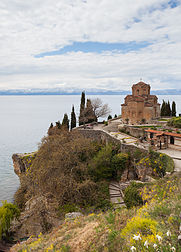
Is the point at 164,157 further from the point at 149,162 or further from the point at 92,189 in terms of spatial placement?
the point at 92,189

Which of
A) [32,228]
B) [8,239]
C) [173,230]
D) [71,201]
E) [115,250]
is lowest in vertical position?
[8,239]

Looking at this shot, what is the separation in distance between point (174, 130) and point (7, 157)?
32.8 m

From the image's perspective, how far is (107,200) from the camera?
48.1 feet

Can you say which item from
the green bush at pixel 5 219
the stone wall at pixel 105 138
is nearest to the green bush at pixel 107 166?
the stone wall at pixel 105 138

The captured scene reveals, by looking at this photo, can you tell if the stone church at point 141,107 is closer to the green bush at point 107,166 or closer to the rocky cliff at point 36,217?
the green bush at point 107,166

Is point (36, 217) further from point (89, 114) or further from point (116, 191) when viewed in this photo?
point (89, 114)

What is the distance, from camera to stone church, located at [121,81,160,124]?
93.8 feet

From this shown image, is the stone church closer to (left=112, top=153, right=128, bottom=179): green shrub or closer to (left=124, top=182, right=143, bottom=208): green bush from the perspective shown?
(left=112, top=153, right=128, bottom=179): green shrub

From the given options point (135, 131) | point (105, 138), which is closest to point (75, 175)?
point (105, 138)

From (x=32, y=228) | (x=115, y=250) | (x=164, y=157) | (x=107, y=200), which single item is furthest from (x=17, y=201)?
(x=115, y=250)

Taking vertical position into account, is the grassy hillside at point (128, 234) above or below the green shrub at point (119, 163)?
above

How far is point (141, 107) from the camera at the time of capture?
28781mm

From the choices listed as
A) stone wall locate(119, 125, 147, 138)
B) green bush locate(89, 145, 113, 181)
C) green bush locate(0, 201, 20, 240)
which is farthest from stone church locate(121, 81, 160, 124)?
green bush locate(0, 201, 20, 240)

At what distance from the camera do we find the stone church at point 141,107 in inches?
1125
